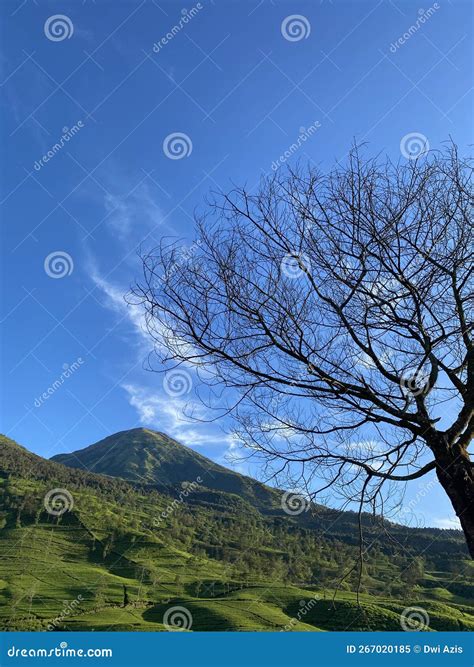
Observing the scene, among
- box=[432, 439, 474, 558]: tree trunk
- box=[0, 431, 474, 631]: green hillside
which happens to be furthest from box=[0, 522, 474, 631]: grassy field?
box=[432, 439, 474, 558]: tree trunk

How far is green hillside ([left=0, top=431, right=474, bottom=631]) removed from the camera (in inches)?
3841

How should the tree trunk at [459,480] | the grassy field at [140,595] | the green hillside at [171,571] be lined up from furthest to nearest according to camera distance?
1. the green hillside at [171,571]
2. the grassy field at [140,595]
3. the tree trunk at [459,480]

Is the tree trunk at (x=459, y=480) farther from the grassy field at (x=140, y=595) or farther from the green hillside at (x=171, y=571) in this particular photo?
the grassy field at (x=140, y=595)

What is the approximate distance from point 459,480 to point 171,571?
140 meters

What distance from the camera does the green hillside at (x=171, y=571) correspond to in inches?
3841

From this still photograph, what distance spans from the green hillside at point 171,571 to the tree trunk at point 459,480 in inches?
2941

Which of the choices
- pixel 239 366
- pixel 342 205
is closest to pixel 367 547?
pixel 239 366

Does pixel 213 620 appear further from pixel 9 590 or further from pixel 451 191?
pixel 451 191

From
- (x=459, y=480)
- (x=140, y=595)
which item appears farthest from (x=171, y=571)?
(x=459, y=480)

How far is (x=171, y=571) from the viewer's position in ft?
431

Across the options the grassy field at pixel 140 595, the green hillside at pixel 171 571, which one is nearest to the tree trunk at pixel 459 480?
the green hillside at pixel 171 571

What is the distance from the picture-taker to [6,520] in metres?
138

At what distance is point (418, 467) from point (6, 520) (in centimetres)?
15392

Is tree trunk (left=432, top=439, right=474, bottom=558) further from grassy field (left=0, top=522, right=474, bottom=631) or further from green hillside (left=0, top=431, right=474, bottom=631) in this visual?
grassy field (left=0, top=522, right=474, bottom=631)
